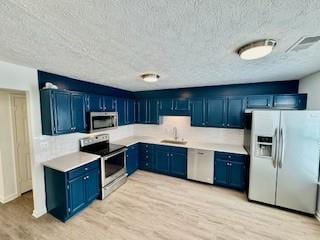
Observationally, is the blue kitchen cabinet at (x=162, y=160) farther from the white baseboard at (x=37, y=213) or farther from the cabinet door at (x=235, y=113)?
the white baseboard at (x=37, y=213)

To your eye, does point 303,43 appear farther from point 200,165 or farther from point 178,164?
point 178,164

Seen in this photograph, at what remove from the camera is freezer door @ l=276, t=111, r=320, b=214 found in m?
2.41

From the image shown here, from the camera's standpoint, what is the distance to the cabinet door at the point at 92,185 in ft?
8.69

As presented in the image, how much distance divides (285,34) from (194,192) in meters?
3.06

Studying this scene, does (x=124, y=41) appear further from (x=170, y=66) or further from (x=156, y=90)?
(x=156, y=90)

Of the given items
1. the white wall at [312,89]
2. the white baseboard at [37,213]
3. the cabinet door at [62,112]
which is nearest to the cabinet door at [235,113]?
the white wall at [312,89]

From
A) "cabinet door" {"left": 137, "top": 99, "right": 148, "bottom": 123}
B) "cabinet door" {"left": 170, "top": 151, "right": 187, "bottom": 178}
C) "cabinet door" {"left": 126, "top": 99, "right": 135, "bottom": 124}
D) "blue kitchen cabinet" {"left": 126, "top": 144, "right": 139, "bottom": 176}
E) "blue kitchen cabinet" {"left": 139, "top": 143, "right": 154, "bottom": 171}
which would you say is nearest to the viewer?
"cabinet door" {"left": 170, "top": 151, "right": 187, "bottom": 178}

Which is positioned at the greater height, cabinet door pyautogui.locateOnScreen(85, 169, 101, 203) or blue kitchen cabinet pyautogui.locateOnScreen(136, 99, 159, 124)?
blue kitchen cabinet pyautogui.locateOnScreen(136, 99, 159, 124)

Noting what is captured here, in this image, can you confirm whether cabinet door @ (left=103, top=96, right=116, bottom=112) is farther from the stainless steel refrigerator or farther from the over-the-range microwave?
the stainless steel refrigerator

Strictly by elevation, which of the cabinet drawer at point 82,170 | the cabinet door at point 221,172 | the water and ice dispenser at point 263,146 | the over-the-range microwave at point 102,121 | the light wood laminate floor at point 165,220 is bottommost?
the light wood laminate floor at point 165,220

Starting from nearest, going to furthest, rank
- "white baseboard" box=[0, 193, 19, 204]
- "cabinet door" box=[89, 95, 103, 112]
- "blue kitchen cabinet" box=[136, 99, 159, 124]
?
"white baseboard" box=[0, 193, 19, 204]
"cabinet door" box=[89, 95, 103, 112]
"blue kitchen cabinet" box=[136, 99, 159, 124]

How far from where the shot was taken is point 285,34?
128 centimetres

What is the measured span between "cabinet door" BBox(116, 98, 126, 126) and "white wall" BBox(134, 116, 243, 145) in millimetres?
1015

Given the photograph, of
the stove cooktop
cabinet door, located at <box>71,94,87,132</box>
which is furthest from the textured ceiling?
the stove cooktop
